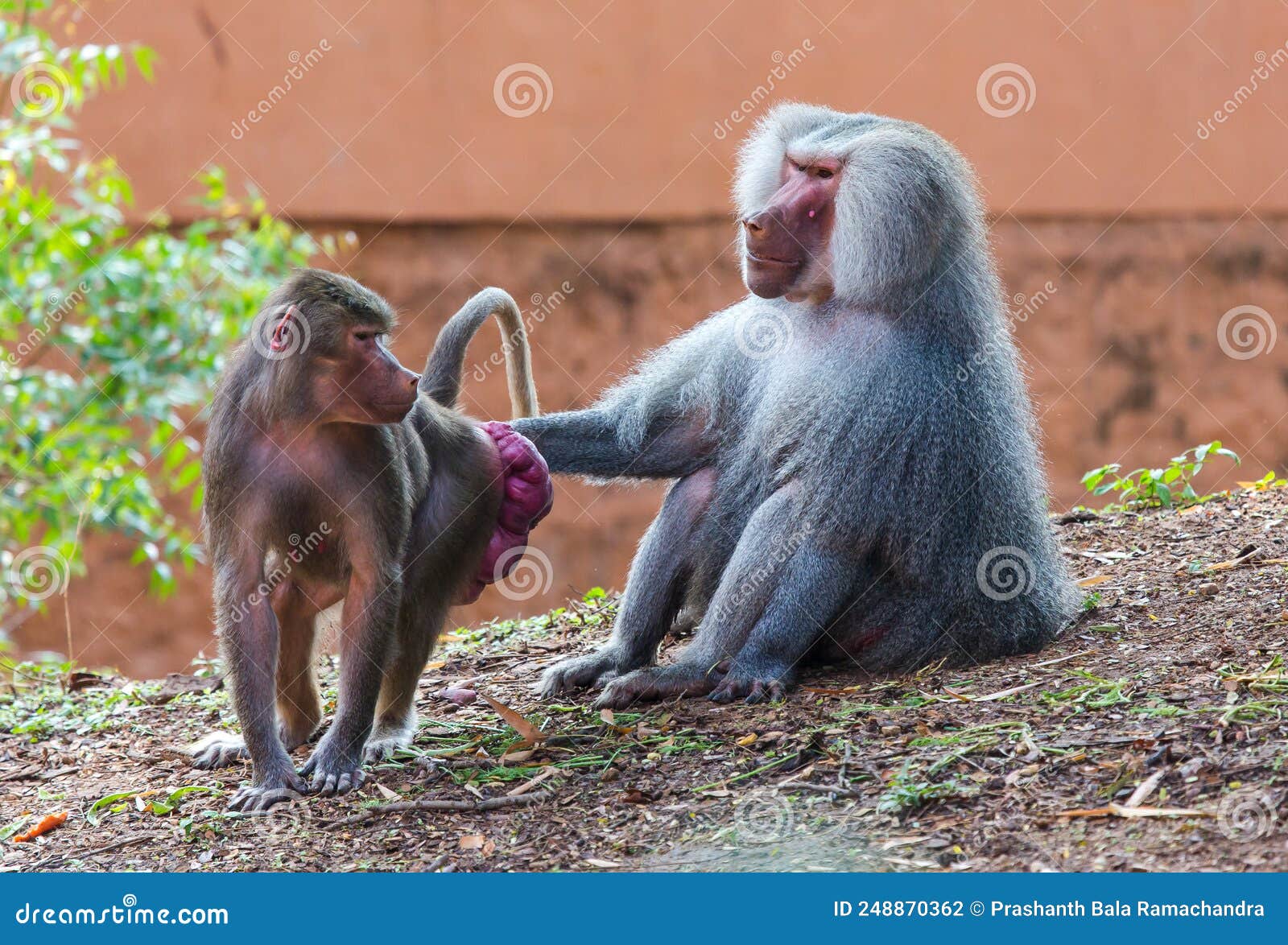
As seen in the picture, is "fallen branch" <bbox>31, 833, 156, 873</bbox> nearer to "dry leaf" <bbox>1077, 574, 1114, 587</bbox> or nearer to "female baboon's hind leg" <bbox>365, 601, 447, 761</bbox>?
"female baboon's hind leg" <bbox>365, 601, 447, 761</bbox>

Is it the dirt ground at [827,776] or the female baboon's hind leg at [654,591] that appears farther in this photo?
the female baboon's hind leg at [654,591]

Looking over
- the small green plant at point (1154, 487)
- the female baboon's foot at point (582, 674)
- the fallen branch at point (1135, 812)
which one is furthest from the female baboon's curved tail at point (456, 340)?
the small green plant at point (1154, 487)

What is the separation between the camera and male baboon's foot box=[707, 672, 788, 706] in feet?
13.9

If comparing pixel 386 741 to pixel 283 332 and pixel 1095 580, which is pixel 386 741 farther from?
pixel 1095 580

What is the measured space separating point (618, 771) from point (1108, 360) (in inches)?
262

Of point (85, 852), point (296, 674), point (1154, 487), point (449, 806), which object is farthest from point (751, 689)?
point (1154, 487)

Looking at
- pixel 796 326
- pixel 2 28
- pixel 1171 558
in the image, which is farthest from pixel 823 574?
pixel 2 28

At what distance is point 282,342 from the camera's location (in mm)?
3631

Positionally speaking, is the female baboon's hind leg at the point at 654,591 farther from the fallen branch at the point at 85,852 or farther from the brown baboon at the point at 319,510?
the fallen branch at the point at 85,852

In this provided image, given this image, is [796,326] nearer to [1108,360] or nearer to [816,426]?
[816,426]

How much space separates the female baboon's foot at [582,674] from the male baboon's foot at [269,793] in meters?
1.07

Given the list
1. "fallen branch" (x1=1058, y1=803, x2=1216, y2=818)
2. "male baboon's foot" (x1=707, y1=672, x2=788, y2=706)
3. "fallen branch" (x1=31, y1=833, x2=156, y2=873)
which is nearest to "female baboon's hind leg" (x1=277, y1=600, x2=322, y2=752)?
"fallen branch" (x1=31, y1=833, x2=156, y2=873)

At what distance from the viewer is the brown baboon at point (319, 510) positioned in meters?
3.68

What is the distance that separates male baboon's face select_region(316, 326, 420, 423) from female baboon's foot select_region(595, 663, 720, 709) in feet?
4.03
